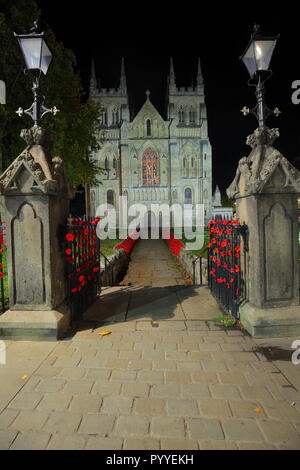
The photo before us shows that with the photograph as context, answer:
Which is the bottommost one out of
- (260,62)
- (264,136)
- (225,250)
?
(225,250)

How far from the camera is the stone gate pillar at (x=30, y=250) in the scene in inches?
162

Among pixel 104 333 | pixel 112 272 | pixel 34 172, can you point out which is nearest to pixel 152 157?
pixel 112 272

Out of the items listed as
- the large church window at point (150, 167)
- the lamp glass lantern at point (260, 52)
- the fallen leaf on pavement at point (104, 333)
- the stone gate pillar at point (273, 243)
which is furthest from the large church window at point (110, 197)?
the stone gate pillar at point (273, 243)

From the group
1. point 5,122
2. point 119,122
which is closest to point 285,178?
point 5,122

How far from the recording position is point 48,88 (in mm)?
14836

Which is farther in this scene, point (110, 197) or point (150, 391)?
point (110, 197)

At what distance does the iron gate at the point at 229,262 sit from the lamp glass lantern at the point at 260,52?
2.31 meters

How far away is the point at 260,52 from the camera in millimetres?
4320

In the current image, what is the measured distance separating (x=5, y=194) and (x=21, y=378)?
7.92 ft

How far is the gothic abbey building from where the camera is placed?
5356cm

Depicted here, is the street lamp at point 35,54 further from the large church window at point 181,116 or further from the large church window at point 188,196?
the large church window at point 181,116

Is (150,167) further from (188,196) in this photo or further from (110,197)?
(110,197)

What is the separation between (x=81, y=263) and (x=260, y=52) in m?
4.29

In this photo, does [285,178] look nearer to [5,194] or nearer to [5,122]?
[5,194]
